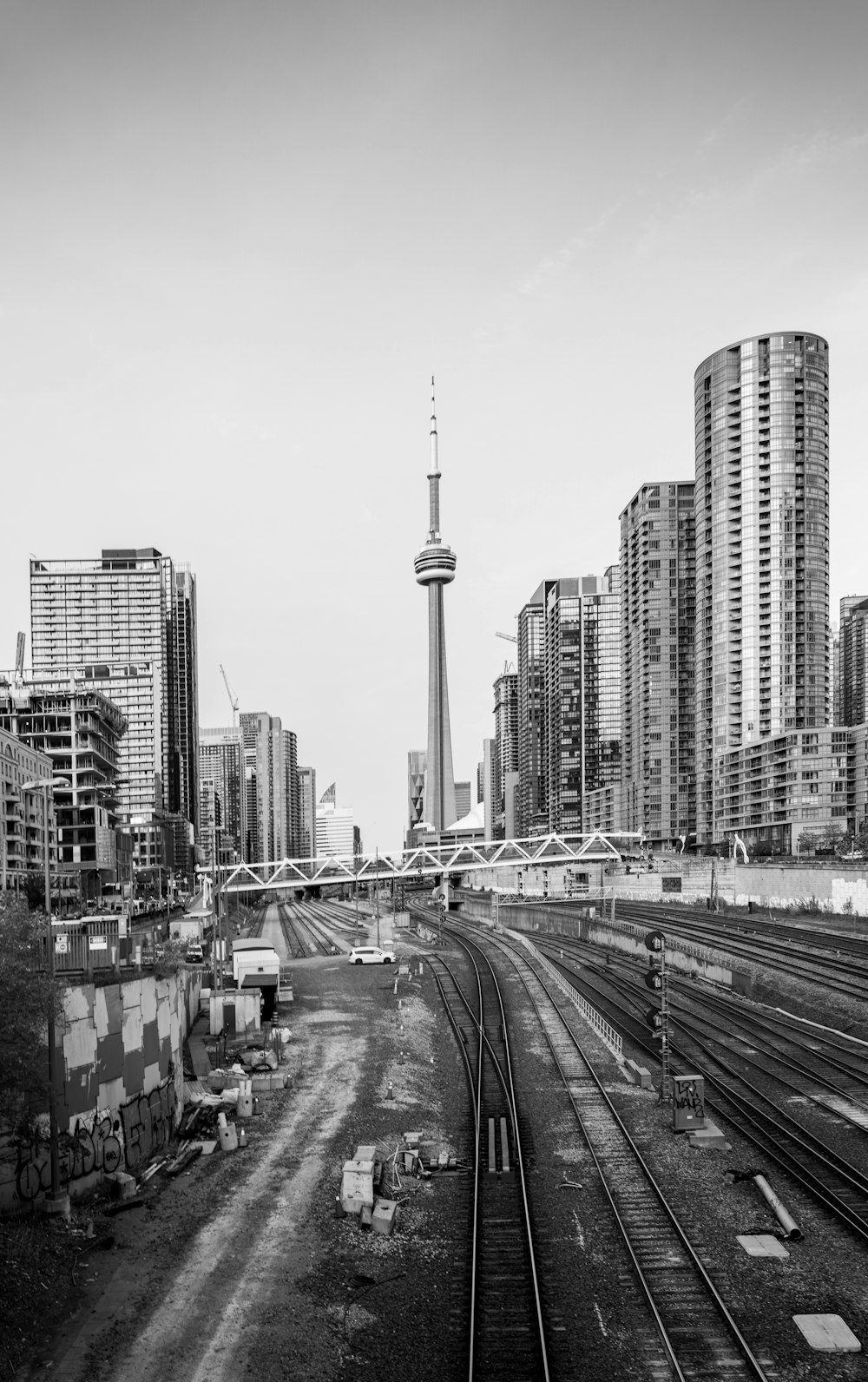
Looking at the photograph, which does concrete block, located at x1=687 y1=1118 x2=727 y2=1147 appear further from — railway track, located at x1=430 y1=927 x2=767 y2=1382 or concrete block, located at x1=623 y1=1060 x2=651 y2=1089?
concrete block, located at x1=623 y1=1060 x2=651 y2=1089

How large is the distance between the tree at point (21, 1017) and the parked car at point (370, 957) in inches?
1946

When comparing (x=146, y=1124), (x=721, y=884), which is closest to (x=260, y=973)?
(x=146, y=1124)

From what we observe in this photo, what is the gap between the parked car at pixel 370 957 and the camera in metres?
68.6

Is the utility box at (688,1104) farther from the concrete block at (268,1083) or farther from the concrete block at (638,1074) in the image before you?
the concrete block at (268,1083)

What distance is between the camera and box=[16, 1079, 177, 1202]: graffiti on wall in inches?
791

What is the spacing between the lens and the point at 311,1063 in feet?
118

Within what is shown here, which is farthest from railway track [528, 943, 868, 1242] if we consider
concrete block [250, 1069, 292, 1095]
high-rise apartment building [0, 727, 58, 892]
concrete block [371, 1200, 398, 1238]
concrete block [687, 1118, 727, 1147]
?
high-rise apartment building [0, 727, 58, 892]

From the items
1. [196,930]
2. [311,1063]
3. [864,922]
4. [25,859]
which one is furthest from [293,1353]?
[25,859]

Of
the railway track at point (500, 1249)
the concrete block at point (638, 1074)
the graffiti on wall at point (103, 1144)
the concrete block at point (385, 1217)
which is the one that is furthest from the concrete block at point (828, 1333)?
the concrete block at point (638, 1074)

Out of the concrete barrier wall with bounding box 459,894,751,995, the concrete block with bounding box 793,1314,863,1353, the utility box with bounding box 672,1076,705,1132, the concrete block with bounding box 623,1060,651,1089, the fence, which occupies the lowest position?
the concrete barrier wall with bounding box 459,894,751,995

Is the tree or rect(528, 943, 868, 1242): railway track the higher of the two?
the tree

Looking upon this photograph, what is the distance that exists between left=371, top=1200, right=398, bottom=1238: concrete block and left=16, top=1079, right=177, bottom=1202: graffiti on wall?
622 centimetres

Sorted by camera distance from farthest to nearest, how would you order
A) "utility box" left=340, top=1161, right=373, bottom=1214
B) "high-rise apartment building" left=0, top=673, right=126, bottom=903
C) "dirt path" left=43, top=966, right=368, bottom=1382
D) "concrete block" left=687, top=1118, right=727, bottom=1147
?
"high-rise apartment building" left=0, top=673, right=126, bottom=903 → "concrete block" left=687, top=1118, right=727, bottom=1147 → "utility box" left=340, top=1161, right=373, bottom=1214 → "dirt path" left=43, top=966, right=368, bottom=1382

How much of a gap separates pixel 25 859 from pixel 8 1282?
9409cm
